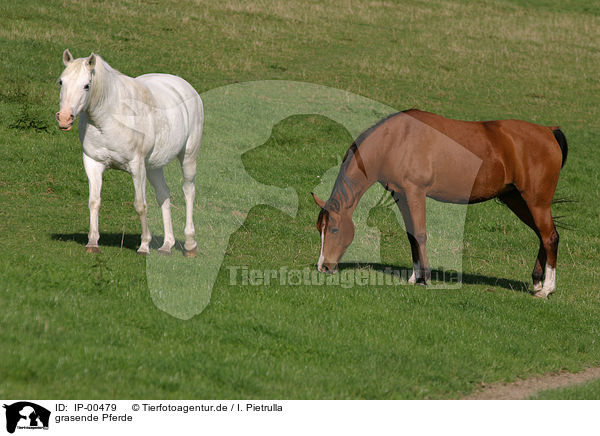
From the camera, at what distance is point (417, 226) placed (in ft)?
40.4

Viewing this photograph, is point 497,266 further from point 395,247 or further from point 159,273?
point 159,273

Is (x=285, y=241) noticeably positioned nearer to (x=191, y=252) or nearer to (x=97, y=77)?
(x=191, y=252)

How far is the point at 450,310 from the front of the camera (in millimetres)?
11172

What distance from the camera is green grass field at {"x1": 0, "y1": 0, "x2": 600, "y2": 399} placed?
26.3 feet

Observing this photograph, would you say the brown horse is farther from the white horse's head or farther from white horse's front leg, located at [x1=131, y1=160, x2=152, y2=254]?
the white horse's head

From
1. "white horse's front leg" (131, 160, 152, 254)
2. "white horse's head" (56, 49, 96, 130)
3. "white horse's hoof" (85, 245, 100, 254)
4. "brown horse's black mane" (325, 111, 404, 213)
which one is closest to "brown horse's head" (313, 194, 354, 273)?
"brown horse's black mane" (325, 111, 404, 213)

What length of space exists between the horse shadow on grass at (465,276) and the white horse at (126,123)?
3433mm

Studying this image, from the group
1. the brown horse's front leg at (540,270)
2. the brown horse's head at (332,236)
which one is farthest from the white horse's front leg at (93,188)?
the brown horse's front leg at (540,270)

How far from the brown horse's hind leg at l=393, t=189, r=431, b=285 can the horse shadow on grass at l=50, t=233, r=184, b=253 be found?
14.1 feet

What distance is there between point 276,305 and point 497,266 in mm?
7699

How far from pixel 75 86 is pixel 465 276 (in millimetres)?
8571
